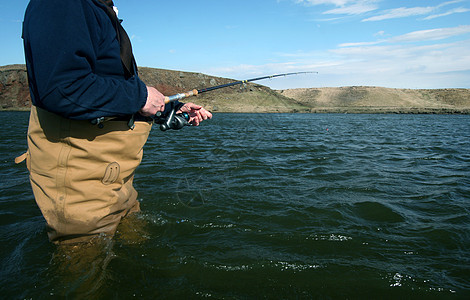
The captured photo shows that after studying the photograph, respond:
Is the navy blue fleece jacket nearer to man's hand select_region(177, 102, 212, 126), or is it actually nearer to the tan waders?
the tan waders

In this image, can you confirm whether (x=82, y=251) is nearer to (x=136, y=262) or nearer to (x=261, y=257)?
(x=136, y=262)

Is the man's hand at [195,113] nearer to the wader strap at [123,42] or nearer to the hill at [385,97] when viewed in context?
the wader strap at [123,42]

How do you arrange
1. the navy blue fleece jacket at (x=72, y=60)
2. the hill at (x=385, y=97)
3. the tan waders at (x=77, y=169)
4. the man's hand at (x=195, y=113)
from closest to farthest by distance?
the navy blue fleece jacket at (x=72, y=60), the tan waders at (x=77, y=169), the man's hand at (x=195, y=113), the hill at (x=385, y=97)

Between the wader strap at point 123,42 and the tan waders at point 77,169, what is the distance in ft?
1.51

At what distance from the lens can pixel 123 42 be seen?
7.59ft

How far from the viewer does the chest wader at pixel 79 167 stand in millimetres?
2111

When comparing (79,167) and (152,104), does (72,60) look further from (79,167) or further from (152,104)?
(79,167)

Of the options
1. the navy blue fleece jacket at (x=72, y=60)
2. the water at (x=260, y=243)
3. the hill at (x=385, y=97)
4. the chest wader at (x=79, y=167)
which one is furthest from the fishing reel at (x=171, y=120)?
the hill at (x=385, y=97)

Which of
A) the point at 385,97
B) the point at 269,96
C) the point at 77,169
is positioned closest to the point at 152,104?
the point at 77,169

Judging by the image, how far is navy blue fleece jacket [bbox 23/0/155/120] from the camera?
1.75 m

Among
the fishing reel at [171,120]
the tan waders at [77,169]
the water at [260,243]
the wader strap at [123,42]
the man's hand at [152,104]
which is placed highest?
the wader strap at [123,42]

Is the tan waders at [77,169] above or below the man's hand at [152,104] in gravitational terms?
below

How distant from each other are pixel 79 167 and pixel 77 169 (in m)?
0.02

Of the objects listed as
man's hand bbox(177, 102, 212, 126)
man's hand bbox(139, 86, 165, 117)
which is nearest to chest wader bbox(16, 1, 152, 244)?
man's hand bbox(139, 86, 165, 117)
